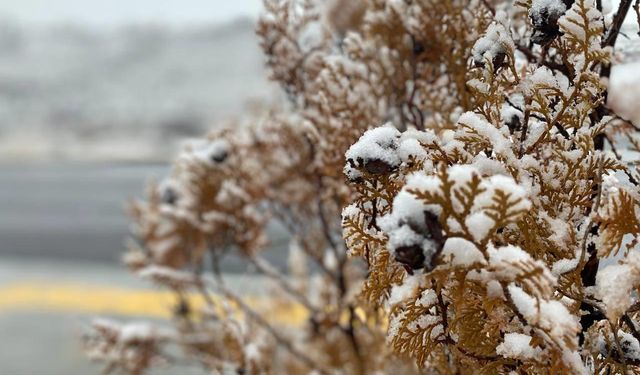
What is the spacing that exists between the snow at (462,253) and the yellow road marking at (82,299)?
33.1ft

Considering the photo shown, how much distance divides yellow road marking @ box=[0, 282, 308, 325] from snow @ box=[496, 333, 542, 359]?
9.90 m

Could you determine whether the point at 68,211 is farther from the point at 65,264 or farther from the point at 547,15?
the point at 547,15

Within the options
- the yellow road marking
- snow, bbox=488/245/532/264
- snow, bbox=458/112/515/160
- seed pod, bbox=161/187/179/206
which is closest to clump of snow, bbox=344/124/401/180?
snow, bbox=458/112/515/160

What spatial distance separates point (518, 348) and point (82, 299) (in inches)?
524

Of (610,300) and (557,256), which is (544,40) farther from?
(610,300)

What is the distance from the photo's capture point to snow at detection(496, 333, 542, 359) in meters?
1.27

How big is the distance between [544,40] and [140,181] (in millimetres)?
18055

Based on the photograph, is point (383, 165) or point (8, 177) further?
point (8, 177)

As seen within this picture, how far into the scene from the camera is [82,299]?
1340cm

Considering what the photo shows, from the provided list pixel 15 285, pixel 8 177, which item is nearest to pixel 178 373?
pixel 15 285

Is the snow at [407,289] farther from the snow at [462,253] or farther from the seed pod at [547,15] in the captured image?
the seed pod at [547,15]

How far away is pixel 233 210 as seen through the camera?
427cm

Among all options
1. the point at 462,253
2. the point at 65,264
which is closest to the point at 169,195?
the point at 462,253

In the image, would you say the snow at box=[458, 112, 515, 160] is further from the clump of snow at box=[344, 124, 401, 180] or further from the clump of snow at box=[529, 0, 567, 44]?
the clump of snow at box=[529, 0, 567, 44]
